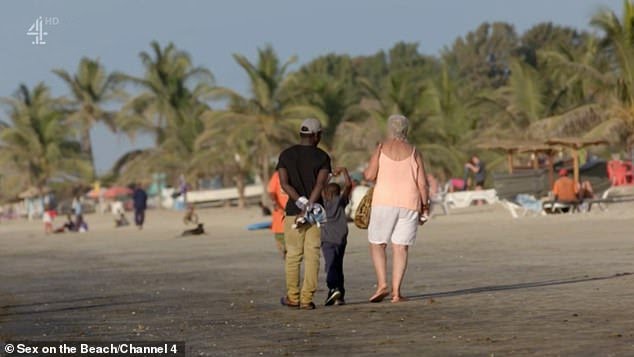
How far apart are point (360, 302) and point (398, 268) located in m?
0.42

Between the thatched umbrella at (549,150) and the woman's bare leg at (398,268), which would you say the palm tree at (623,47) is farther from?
the woman's bare leg at (398,268)

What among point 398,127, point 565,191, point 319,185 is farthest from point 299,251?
point 565,191

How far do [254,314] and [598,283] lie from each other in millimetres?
3413

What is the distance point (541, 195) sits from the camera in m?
39.5

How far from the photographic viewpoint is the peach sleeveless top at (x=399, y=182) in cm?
1191

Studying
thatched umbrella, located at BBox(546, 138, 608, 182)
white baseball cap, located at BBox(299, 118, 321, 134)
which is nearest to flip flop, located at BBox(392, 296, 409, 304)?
white baseball cap, located at BBox(299, 118, 321, 134)

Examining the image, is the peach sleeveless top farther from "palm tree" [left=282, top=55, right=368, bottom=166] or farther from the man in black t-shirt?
"palm tree" [left=282, top=55, right=368, bottom=166]

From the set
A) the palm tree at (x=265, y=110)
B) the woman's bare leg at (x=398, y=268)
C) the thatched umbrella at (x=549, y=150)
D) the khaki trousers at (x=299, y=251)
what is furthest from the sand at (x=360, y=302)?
the palm tree at (x=265, y=110)

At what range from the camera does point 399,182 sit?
470 inches

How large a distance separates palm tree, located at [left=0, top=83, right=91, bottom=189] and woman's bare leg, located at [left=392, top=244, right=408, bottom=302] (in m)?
68.3

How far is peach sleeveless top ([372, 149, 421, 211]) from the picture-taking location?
11.9 metres

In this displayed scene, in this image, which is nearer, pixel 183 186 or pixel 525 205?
pixel 525 205

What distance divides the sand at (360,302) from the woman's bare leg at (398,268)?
0.19m

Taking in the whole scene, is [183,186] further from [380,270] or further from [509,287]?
[380,270]
